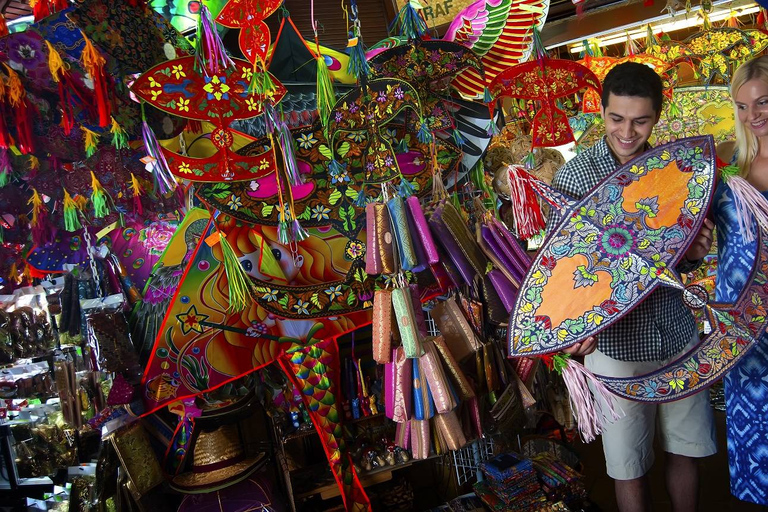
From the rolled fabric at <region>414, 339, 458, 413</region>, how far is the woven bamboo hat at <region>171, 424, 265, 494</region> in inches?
41.9

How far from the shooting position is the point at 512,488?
9.29 feet

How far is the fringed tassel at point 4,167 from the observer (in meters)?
2.42

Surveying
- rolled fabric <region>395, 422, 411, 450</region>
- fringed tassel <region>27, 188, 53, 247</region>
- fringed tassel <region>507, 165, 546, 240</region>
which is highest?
fringed tassel <region>27, 188, 53, 247</region>

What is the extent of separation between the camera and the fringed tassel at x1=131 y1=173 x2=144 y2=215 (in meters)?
2.73

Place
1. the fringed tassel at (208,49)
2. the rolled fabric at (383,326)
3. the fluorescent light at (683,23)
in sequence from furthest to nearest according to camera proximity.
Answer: the fluorescent light at (683,23)
the rolled fabric at (383,326)
the fringed tassel at (208,49)

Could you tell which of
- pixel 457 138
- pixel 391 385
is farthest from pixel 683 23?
pixel 391 385

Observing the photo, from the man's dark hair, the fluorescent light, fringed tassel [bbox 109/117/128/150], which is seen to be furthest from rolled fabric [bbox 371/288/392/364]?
the fluorescent light

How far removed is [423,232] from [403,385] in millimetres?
610

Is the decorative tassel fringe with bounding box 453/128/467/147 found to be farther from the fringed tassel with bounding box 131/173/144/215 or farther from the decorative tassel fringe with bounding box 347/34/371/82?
the fringed tassel with bounding box 131/173/144/215

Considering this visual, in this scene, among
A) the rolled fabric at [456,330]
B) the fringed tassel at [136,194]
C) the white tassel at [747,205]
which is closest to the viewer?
the white tassel at [747,205]

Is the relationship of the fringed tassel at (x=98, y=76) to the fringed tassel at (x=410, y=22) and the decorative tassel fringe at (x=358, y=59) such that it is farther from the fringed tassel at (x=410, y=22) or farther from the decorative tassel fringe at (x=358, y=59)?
the fringed tassel at (x=410, y=22)

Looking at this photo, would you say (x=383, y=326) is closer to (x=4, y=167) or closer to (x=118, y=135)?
(x=118, y=135)

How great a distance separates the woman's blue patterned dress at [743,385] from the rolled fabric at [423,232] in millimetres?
948

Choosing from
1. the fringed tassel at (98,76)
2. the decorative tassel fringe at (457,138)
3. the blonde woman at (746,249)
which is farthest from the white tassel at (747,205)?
the fringed tassel at (98,76)
